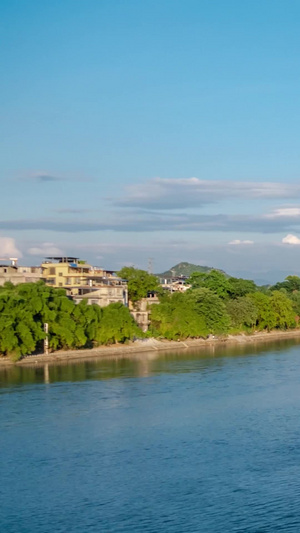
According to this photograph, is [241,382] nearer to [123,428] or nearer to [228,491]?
[123,428]

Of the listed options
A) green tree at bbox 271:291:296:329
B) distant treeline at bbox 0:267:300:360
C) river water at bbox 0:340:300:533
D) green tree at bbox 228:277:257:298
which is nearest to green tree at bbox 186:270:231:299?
distant treeline at bbox 0:267:300:360

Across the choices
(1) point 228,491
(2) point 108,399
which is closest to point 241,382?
(2) point 108,399

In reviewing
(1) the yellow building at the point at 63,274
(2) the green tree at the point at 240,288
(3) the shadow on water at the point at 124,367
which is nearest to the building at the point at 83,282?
(1) the yellow building at the point at 63,274

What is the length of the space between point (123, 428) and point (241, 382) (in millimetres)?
6091

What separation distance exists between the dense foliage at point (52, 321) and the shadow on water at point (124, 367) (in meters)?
0.81

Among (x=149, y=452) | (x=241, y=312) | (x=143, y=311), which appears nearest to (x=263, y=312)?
(x=241, y=312)

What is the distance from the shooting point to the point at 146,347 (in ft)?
91.7

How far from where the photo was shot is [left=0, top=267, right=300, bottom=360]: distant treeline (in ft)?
73.1

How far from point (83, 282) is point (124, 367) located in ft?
31.4

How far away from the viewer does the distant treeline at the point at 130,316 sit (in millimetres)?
22281

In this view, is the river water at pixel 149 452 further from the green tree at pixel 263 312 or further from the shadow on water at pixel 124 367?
the green tree at pixel 263 312

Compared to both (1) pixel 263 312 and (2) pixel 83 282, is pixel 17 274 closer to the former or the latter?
(2) pixel 83 282

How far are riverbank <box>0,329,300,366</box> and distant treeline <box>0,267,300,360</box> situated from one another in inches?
10.4

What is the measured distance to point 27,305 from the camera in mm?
22969
